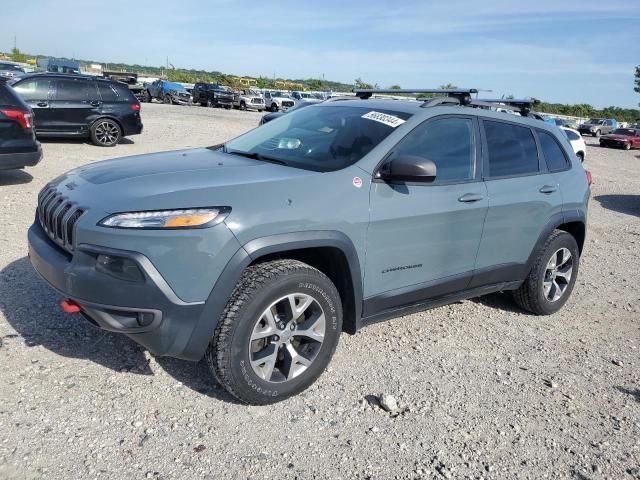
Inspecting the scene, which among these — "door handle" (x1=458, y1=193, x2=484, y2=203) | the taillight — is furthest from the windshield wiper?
the taillight

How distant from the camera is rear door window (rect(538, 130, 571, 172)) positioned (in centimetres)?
472

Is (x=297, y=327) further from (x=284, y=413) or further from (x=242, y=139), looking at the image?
(x=242, y=139)

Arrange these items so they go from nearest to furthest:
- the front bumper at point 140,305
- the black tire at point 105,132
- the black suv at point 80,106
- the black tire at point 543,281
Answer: the front bumper at point 140,305, the black tire at point 543,281, the black suv at point 80,106, the black tire at point 105,132

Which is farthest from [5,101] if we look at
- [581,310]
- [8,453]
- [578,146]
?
[578,146]

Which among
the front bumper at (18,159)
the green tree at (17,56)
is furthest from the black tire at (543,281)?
the green tree at (17,56)

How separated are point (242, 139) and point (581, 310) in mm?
3447

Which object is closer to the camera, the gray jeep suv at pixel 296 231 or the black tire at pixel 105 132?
the gray jeep suv at pixel 296 231

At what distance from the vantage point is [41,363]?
3375 mm

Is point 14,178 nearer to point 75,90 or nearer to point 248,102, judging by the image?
point 75,90

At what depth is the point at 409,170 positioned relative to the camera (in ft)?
10.8

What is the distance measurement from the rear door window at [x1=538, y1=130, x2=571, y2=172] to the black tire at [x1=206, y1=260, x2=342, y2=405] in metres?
2.55

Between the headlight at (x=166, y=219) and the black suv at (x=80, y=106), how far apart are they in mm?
10790

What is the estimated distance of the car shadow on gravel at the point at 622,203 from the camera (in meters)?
10.7

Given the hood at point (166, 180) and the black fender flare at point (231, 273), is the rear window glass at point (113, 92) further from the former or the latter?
the black fender flare at point (231, 273)
